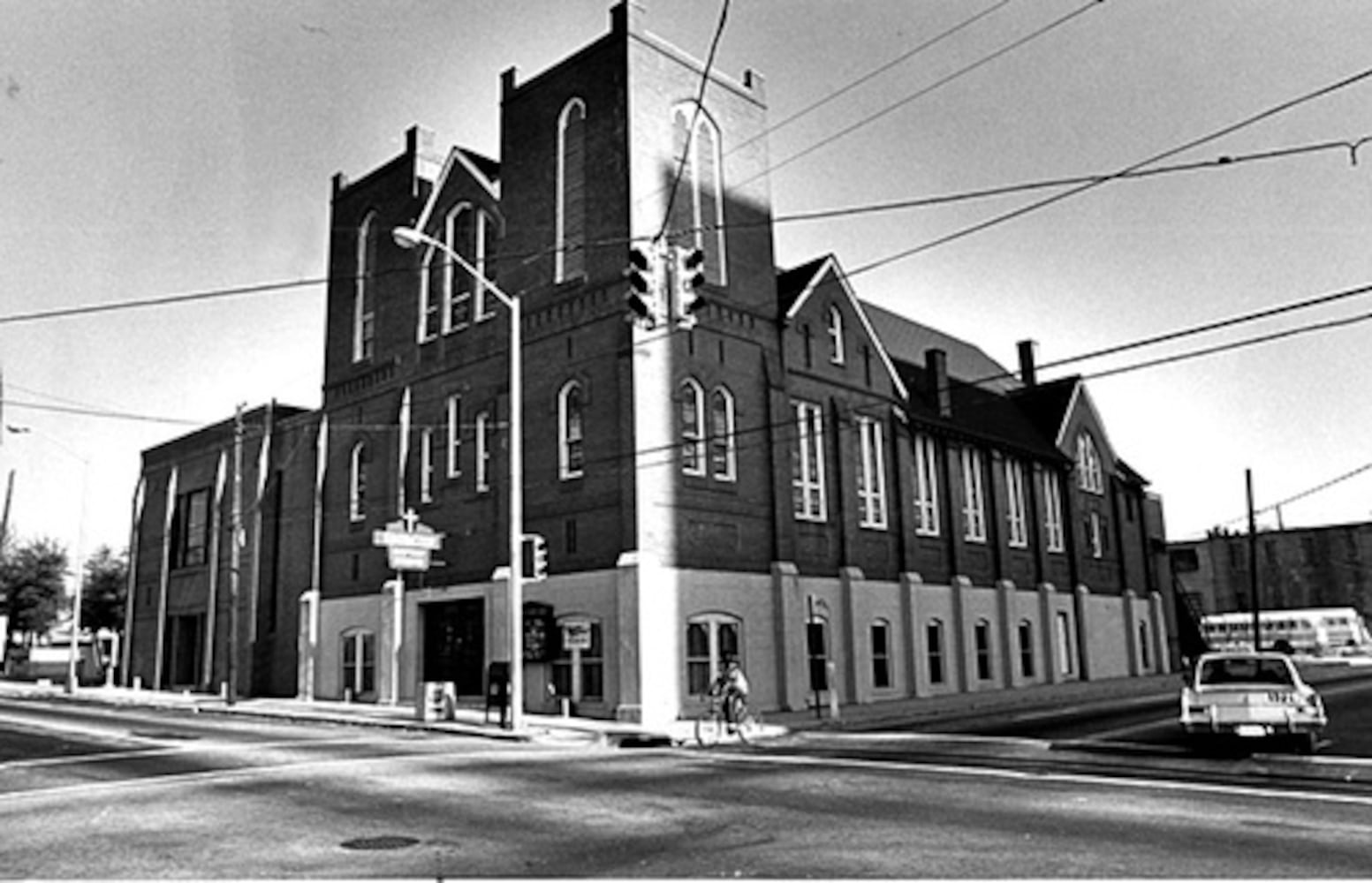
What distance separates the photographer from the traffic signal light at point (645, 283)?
504 inches

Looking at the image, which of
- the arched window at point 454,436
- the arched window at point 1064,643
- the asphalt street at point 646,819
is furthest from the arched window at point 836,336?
the asphalt street at point 646,819

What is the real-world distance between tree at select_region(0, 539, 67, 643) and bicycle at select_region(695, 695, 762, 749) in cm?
5237

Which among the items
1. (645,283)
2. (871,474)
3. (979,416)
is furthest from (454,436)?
(979,416)

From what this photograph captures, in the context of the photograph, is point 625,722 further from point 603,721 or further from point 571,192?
point 571,192

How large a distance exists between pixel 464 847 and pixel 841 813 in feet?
12.7

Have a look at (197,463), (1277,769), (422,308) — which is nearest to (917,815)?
(1277,769)

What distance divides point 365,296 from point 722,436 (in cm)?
1515

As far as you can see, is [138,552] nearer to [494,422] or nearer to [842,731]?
[494,422]

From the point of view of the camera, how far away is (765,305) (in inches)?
1171

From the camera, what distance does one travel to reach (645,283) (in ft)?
42.3

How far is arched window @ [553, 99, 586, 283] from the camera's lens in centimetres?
2780

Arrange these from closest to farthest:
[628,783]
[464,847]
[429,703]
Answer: [464,847], [628,783], [429,703]

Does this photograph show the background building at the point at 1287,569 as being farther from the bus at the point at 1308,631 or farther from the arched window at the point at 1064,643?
the arched window at the point at 1064,643

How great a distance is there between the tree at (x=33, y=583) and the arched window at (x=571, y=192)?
47.5 m
